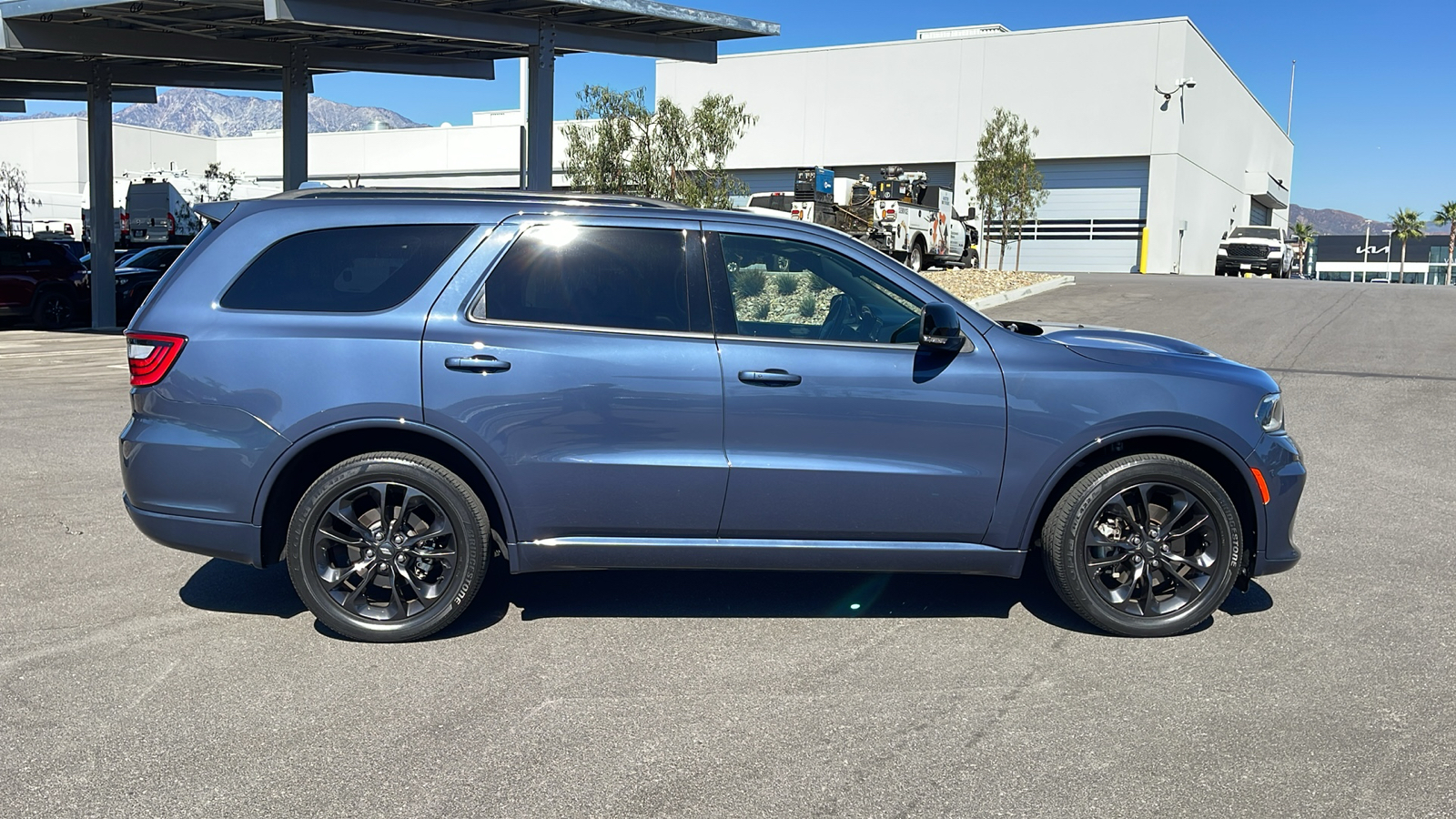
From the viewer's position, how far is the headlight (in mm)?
5059

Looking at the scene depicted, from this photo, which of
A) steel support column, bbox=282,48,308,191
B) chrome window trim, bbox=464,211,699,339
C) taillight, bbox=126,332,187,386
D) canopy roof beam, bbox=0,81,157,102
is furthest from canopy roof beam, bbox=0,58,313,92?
chrome window trim, bbox=464,211,699,339

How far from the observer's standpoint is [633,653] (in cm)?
483

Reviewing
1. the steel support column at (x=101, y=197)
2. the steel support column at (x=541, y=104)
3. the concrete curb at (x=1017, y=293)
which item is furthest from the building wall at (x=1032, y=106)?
the steel support column at (x=101, y=197)

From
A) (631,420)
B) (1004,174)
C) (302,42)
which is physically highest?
(302,42)

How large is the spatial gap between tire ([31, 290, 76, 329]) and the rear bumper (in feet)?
62.9

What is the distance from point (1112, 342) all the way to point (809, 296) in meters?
1.35

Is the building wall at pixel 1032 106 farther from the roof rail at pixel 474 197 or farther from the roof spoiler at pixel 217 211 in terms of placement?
the roof spoiler at pixel 217 211

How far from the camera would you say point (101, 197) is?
72.2 feet

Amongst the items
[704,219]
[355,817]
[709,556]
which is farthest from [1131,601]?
[355,817]

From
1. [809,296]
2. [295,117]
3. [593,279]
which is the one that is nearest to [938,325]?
[809,296]

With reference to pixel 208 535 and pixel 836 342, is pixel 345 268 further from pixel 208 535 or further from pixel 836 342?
pixel 836 342

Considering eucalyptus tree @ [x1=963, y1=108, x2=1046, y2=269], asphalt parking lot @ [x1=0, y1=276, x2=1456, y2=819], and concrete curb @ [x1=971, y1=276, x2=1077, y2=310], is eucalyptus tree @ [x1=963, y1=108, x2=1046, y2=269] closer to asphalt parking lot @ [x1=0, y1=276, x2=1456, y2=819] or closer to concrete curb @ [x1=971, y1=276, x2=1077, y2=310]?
concrete curb @ [x1=971, y1=276, x2=1077, y2=310]

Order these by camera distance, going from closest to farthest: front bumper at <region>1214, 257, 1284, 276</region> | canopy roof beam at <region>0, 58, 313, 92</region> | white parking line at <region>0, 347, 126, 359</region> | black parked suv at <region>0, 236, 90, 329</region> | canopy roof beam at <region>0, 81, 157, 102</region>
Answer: white parking line at <region>0, 347, 126, 359</region> → black parked suv at <region>0, 236, 90, 329</region> → canopy roof beam at <region>0, 58, 313, 92</region> → canopy roof beam at <region>0, 81, 157, 102</region> → front bumper at <region>1214, 257, 1284, 276</region>

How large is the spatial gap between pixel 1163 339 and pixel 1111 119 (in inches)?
1716
